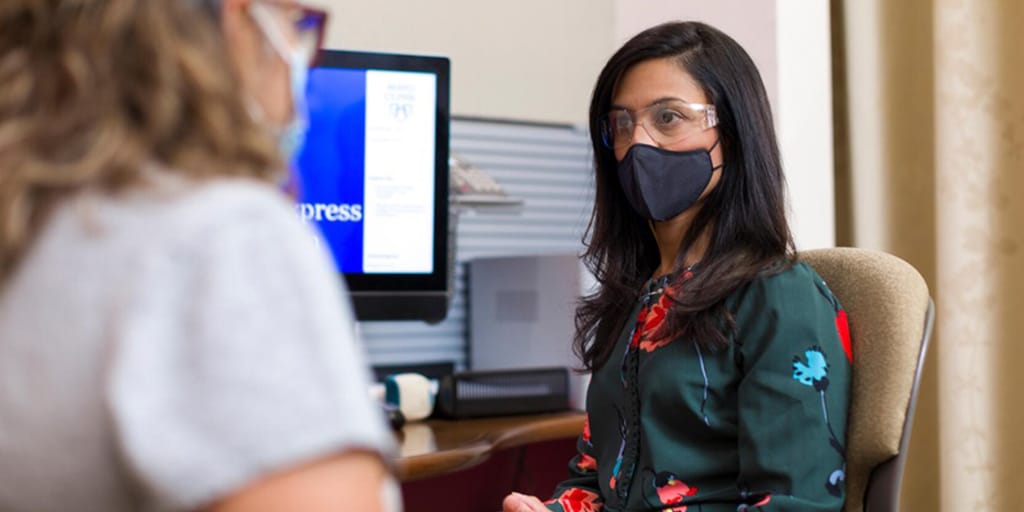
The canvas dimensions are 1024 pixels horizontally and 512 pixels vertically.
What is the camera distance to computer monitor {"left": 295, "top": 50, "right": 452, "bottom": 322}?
1.77 m

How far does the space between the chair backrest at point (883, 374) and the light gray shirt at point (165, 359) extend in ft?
2.68

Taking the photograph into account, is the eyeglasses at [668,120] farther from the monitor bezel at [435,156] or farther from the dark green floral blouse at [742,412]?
the monitor bezel at [435,156]

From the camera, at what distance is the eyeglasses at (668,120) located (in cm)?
139

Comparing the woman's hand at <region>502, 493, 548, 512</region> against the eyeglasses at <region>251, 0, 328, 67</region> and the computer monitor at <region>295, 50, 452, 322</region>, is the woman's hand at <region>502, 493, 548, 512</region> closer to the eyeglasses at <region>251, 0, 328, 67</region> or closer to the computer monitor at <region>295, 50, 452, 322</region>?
the computer monitor at <region>295, 50, 452, 322</region>

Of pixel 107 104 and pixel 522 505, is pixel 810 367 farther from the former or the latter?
pixel 107 104

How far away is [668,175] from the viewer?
54.8 inches

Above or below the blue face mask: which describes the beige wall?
above

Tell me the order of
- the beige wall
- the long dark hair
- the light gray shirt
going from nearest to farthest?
1. the light gray shirt
2. the long dark hair
3. the beige wall

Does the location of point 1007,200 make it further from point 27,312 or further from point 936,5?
point 27,312

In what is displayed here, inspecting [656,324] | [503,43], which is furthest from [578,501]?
[503,43]

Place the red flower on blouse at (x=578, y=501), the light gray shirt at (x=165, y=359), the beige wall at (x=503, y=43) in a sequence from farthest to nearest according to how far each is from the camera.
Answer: the beige wall at (x=503, y=43) → the red flower on blouse at (x=578, y=501) → the light gray shirt at (x=165, y=359)

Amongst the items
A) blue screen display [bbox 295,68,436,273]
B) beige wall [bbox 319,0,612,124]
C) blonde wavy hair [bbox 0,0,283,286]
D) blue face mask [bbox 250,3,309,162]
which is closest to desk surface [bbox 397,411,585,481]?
blue screen display [bbox 295,68,436,273]

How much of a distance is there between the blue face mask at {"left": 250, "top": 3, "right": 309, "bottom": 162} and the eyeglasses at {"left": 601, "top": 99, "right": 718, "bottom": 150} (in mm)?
755

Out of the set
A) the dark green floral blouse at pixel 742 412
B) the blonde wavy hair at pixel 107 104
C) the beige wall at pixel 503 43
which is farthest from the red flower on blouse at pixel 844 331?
the beige wall at pixel 503 43
